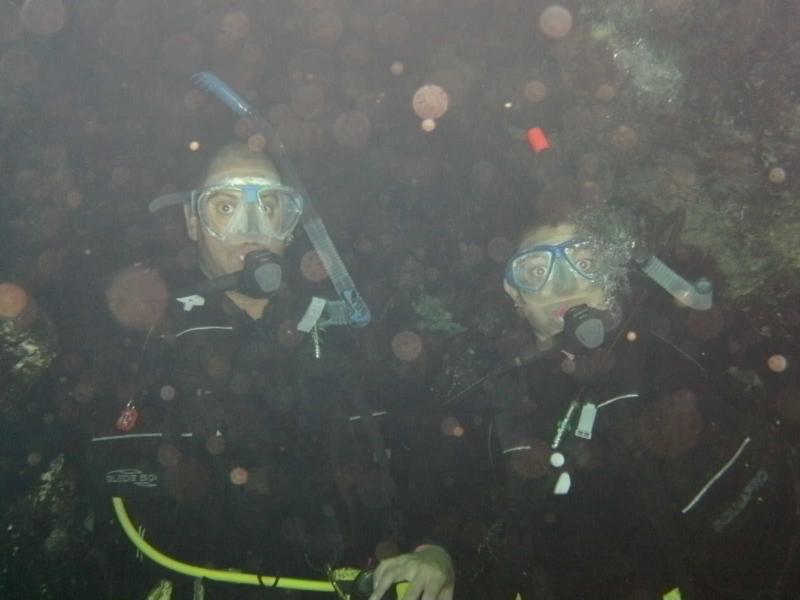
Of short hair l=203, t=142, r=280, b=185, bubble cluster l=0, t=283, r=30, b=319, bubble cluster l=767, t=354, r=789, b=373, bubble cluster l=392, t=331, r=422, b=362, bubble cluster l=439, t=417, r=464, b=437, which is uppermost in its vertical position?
short hair l=203, t=142, r=280, b=185

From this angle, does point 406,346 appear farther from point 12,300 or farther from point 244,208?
point 12,300

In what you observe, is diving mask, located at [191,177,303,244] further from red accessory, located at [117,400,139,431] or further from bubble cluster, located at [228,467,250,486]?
bubble cluster, located at [228,467,250,486]

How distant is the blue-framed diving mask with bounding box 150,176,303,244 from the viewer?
12.0 ft

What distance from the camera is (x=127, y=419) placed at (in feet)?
10.1

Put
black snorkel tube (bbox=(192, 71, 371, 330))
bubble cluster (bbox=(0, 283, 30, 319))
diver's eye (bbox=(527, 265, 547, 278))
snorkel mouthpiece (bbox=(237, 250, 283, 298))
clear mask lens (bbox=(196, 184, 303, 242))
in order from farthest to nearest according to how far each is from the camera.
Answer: bubble cluster (bbox=(0, 283, 30, 319)) → diver's eye (bbox=(527, 265, 547, 278)) → clear mask lens (bbox=(196, 184, 303, 242)) → black snorkel tube (bbox=(192, 71, 371, 330)) → snorkel mouthpiece (bbox=(237, 250, 283, 298))

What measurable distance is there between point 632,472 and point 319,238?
259 centimetres

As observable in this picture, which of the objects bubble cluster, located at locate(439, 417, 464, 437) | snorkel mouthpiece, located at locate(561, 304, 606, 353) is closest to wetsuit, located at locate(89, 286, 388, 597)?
bubble cluster, located at locate(439, 417, 464, 437)

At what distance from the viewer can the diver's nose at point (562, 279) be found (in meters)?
3.63

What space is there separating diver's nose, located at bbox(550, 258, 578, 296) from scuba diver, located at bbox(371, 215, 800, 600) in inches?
7.9

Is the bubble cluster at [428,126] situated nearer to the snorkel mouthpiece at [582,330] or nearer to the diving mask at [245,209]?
Result: the diving mask at [245,209]

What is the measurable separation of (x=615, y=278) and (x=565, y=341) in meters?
0.68

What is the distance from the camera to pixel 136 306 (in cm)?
369

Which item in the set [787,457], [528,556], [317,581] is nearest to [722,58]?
[787,457]

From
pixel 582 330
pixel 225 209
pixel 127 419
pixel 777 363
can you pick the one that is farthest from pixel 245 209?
pixel 777 363
